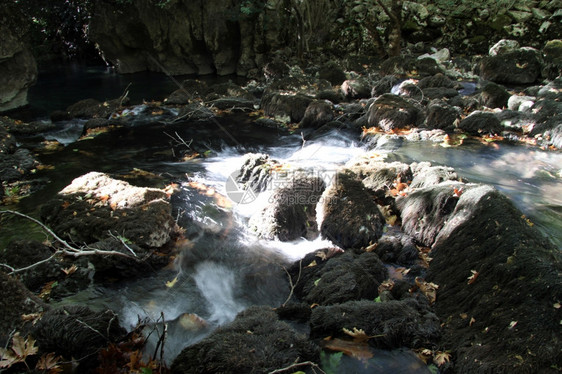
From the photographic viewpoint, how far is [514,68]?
553 inches

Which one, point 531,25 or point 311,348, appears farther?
point 531,25

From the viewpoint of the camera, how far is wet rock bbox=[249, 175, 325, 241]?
5.88 metres

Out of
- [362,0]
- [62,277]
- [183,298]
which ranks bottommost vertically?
[183,298]

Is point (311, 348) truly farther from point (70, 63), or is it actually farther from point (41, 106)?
point (70, 63)

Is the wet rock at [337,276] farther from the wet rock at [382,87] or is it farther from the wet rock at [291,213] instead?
the wet rock at [382,87]

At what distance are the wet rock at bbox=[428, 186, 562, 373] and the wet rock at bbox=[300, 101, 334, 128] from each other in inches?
276

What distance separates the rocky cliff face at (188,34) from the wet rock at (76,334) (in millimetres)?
19972

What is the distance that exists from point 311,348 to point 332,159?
6.24 meters

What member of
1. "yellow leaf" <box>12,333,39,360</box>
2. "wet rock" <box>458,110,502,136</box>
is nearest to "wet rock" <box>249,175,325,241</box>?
"yellow leaf" <box>12,333,39,360</box>

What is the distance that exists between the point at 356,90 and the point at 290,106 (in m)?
3.20

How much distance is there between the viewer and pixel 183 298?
15.6 feet

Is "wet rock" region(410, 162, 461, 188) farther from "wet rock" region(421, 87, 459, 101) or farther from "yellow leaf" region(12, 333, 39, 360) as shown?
"wet rock" region(421, 87, 459, 101)

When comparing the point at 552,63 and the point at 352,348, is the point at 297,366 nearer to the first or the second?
the point at 352,348

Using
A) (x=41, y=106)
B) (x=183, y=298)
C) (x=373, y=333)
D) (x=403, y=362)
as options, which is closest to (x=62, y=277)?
Answer: (x=183, y=298)
